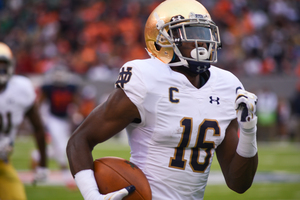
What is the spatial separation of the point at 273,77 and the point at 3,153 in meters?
9.94

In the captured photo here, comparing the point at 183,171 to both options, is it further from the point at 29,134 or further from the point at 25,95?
the point at 29,134

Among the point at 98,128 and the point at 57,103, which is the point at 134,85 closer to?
the point at 98,128

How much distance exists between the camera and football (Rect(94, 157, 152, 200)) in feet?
6.58

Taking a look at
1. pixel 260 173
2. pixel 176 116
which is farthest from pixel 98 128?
pixel 260 173

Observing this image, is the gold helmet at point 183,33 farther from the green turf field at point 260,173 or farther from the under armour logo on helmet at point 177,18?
the green turf field at point 260,173

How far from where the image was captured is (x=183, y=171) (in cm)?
211

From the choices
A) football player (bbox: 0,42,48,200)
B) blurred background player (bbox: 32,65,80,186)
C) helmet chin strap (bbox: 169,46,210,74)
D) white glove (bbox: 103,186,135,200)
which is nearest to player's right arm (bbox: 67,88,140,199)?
white glove (bbox: 103,186,135,200)

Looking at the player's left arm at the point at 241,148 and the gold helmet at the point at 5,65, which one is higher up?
the gold helmet at the point at 5,65

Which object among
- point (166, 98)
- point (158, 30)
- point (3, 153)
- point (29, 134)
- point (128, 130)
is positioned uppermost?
point (158, 30)

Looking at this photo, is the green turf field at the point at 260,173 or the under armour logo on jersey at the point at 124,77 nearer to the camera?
the under armour logo on jersey at the point at 124,77

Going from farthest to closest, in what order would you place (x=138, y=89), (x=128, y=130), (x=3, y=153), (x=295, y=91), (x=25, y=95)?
(x=295, y=91), (x=25, y=95), (x=3, y=153), (x=128, y=130), (x=138, y=89)

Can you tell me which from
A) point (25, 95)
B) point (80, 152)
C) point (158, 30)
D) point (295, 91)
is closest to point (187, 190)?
point (80, 152)

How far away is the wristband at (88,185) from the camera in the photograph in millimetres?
1941

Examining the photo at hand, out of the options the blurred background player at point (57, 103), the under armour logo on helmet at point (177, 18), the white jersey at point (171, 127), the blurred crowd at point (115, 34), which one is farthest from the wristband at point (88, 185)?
the blurred crowd at point (115, 34)
